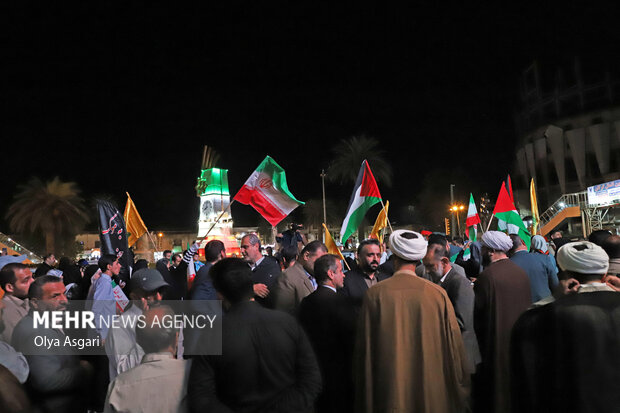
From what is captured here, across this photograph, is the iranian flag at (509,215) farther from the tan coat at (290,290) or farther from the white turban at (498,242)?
the tan coat at (290,290)

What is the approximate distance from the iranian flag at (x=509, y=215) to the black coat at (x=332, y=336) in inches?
369

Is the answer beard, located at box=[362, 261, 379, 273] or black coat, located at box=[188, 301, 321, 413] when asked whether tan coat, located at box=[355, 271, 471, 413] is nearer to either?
black coat, located at box=[188, 301, 321, 413]

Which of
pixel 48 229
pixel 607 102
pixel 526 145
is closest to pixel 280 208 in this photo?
pixel 48 229

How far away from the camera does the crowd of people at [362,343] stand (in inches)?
121

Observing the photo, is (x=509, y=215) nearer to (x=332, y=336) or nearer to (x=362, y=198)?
(x=362, y=198)

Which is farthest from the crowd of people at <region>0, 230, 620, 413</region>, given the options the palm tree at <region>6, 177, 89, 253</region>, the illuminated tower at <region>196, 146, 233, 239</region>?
the illuminated tower at <region>196, 146, 233, 239</region>

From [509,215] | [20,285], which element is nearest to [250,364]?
[20,285]

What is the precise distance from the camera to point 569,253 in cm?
344

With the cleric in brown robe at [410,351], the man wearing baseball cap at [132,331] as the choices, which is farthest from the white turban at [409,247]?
the man wearing baseball cap at [132,331]

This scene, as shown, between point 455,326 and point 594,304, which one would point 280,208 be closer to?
point 455,326

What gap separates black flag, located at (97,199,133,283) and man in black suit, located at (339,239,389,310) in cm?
442

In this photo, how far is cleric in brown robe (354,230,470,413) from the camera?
13.0 feet

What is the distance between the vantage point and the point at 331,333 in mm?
4695

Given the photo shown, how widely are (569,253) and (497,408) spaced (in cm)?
A: 216
